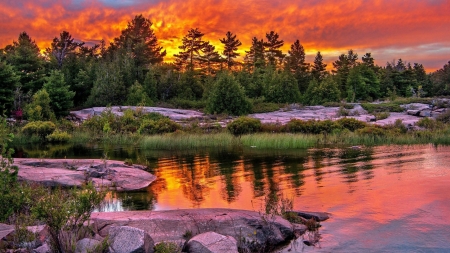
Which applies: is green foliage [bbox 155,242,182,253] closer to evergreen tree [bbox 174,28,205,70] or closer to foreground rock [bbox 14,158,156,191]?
foreground rock [bbox 14,158,156,191]

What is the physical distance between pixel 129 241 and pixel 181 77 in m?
57.2

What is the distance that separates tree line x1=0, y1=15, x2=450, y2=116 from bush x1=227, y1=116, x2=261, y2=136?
13029 mm

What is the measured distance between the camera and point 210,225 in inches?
397

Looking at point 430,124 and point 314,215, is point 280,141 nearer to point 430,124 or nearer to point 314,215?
point 430,124

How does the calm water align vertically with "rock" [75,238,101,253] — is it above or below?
below

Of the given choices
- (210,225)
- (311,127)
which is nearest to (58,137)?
(311,127)

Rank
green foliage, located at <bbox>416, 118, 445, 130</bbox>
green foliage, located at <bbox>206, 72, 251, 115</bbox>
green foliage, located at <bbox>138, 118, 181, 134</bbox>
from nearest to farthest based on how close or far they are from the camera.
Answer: green foliage, located at <bbox>416, 118, 445, 130</bbox> → green foliage, located at <bbox>138, 118, 181, 134</bbox> → green foliage, located at <bbox>206, 72, 251, 115</bbox>

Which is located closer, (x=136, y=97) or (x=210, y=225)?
(x=210, y=225)

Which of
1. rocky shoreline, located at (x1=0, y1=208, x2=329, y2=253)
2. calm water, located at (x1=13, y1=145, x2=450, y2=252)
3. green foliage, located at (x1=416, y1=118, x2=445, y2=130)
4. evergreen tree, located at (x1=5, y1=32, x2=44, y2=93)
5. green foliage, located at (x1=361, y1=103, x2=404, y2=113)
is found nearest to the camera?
rocky shoreline, located at (x1=0, y1=208, x2=329, y2=253)

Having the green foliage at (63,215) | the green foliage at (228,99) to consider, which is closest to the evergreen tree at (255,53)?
the green foliage at (228,99)

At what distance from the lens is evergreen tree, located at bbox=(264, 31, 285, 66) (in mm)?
75688

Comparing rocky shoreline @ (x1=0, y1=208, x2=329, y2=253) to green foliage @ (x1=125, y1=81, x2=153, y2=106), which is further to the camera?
green foliage @ (x1=125, y1=81, x2=153, y2=106)

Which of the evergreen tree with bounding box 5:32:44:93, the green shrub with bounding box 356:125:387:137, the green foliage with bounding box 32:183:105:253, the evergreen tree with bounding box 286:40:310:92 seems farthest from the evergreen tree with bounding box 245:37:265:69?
the green foliage with bounding box 32:183:105:253

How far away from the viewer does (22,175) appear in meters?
15.6
